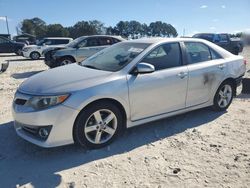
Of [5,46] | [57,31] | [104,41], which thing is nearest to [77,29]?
[57,31]

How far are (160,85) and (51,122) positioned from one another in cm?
178

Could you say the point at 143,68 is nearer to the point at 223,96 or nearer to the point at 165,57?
the point at 165,57

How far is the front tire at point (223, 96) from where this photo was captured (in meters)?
5.25

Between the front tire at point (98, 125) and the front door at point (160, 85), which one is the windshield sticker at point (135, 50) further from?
the front tire at point (98, 125)

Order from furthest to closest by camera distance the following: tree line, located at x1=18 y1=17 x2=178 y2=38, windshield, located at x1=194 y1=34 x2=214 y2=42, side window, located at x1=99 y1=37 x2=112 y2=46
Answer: tree line, located at x1=18 y1=17 x2=178 y2=38 < windshield, located at x1=194 y1=34 x2=214 y2=42 < side window, located at x1=99 y1=37 x2=112 y2=46

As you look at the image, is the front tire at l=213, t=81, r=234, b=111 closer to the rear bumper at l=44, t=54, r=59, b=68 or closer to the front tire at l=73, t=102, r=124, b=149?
the front tire at l=73, t=102, r=124, b=149

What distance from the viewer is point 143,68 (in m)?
3.92

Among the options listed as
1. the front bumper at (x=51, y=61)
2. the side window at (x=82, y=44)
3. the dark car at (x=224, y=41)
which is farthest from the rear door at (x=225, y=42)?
the front bumper at (x=51, y=61)

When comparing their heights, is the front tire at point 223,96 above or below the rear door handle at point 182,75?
below

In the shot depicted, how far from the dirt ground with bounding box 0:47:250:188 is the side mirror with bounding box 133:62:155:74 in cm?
107

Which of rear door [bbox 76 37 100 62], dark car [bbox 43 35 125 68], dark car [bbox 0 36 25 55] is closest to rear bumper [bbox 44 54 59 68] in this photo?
dark car [bbox 43 35 125 68]

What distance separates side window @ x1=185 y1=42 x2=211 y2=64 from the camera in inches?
187

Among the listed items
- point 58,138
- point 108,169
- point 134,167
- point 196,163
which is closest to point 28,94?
point 58,138

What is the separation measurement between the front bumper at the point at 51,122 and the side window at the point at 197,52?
7.89 ft
